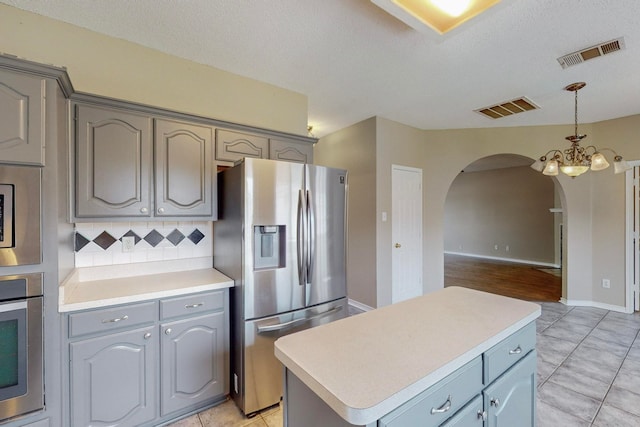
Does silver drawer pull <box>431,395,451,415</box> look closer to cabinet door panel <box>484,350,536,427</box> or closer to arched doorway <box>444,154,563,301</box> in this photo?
cabinet door panel <box>484,350,536,427</box>

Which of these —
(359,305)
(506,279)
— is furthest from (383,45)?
(506,279)

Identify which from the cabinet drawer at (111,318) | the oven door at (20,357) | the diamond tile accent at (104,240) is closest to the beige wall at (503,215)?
the cabinet drawer at (111,318)

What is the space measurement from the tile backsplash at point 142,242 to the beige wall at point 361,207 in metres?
2.13

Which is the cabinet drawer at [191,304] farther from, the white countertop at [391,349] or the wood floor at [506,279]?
the wood floor at [506,279]

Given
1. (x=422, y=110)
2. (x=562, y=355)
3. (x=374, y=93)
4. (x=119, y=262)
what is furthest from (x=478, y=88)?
(x=119, y=262)

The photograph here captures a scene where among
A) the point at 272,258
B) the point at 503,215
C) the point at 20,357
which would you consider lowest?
the point at 20,357

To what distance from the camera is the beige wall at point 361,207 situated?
380cm

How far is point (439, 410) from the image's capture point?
0.91m

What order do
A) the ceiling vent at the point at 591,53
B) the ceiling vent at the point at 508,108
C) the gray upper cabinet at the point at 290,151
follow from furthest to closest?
the ceiling vent at the point at 508,108, the gray upper cabinet at the point at 290,151, the ceiling vent at the point at 591,53

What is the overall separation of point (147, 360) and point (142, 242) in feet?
3.01

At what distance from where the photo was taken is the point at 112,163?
1868 millimetres

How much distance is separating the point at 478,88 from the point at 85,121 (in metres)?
3.47

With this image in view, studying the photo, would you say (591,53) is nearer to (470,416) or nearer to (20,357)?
(470,416)

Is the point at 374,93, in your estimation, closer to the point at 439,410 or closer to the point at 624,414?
the point at 439,410
